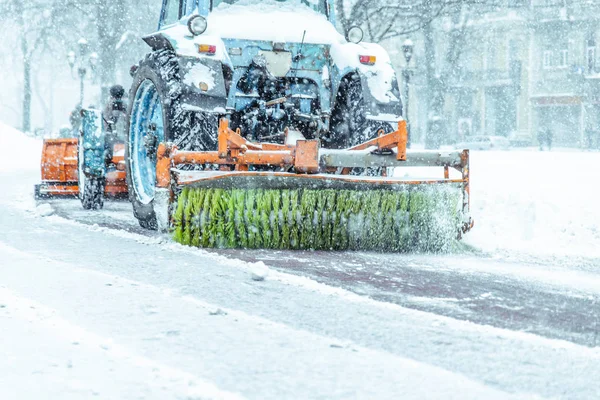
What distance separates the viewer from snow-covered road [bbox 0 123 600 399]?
279 cm

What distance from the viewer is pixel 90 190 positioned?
9.09 m

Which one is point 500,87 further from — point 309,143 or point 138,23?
point 309,143

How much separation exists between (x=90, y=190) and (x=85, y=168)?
0.32 m

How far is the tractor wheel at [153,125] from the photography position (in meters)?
6.44

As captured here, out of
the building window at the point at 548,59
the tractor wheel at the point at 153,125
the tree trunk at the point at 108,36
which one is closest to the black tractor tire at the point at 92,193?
the tractor wheel at the point at 153,125

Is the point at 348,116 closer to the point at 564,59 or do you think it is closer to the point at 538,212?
the point at 538,212

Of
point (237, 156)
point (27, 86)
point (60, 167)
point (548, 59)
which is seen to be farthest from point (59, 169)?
point (548, 59)

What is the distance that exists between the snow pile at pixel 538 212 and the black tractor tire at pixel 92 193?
3.84 meters

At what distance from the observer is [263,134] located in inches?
265

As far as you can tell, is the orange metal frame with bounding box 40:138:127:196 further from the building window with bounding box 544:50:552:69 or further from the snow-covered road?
the building window with bounding box 544:50:552:69

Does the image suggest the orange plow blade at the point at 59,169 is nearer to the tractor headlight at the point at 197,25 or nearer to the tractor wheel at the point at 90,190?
the tractor wheel at the point at 90,190

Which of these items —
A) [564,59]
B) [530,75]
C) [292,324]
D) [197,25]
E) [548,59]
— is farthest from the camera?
[530,75]

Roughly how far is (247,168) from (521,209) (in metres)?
3.40

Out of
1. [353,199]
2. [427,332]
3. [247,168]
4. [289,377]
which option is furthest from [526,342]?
[247,168]
